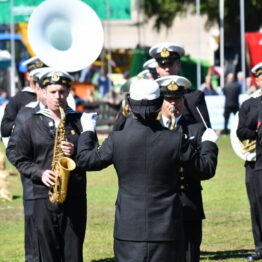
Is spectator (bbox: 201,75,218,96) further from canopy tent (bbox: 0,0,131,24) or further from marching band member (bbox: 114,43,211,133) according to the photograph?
marching band member (bbox: 114,43,211,133)

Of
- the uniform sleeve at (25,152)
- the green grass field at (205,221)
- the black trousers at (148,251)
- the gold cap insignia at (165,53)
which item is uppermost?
the gold cap insignia at (165,53)

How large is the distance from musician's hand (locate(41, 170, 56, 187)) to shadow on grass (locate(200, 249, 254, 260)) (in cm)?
346

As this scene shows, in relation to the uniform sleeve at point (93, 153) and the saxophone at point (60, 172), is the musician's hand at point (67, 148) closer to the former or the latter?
the saxophone at point (60, 172)

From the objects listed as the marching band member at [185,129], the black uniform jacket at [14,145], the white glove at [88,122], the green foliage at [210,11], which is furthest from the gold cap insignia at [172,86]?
the green foliage at [210,11]

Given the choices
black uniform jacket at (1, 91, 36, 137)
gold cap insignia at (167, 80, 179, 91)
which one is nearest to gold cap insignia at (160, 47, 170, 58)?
gold cap insignia at (167, 80, 179, 91)

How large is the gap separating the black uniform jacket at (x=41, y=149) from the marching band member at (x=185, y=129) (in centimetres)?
78

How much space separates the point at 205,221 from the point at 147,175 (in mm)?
7102

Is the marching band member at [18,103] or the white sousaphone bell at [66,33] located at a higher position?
the white sousaphone bell at [66,33]

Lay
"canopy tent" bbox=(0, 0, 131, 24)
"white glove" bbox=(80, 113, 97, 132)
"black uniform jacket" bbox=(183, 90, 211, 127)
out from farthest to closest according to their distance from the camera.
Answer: "canopy tent" bbox=(0, 0, 131, 24), "black uniform jacket" bbox=(183, 90, 211, 127), "white glove" bbox=(80, 113, 97, 132)

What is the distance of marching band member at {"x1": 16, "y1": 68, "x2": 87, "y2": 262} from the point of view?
28.2 feet

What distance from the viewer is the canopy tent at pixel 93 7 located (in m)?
30.9

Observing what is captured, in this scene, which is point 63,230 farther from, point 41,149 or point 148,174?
point 148,174

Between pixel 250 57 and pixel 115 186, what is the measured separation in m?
17.2

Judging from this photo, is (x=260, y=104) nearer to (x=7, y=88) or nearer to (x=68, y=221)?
(x=68, y=221)
